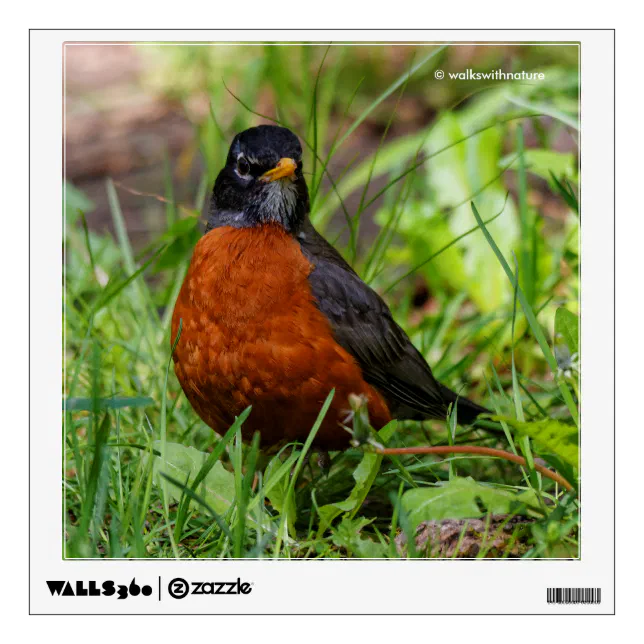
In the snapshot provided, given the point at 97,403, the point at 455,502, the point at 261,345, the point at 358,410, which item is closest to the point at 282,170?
the point at 261,345

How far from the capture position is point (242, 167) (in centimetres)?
367

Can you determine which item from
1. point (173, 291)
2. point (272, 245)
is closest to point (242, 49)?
point (173, 291)

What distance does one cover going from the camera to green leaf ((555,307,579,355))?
11.3 ft

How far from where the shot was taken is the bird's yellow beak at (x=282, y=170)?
3461mm

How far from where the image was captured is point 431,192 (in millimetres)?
6551

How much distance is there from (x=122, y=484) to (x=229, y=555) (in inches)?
25.3

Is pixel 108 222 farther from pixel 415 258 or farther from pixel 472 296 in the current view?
pixel 472 296

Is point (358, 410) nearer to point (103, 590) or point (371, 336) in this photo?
point (103, 590)

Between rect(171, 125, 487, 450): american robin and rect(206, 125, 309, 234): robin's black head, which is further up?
rect(206, 125, 309, 234): robin's black head

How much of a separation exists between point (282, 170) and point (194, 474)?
127cm

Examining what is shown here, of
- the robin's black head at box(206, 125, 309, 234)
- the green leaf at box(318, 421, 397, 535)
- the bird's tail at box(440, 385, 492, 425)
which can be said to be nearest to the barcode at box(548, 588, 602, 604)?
the green leaf at box(318, 421, 397, 535)

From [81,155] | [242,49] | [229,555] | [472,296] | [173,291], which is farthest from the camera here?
[81,155]

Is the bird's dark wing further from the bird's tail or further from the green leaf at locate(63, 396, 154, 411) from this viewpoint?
the green leaf at locate(63, 396, 154, 411)

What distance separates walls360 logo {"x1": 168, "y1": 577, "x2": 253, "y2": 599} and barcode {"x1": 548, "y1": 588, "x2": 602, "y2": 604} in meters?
1.01
